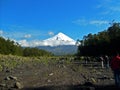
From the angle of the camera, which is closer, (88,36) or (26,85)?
(26,85)

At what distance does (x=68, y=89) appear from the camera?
21531 mm

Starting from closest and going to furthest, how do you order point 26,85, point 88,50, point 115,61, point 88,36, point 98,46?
point 115,61
point 26,85
point 98,46
point 88,50
point 88,36

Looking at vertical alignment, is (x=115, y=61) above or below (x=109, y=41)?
below

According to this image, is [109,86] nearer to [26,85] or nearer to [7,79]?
[26,85]

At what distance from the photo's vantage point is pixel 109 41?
93125 millimetres

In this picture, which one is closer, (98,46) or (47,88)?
(47,88)

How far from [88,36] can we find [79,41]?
7030mm

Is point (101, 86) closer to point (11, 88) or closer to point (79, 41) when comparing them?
point (11, 88)

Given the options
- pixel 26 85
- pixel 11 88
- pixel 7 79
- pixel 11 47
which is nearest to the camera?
pixel 11 88

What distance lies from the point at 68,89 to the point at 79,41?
123 metres

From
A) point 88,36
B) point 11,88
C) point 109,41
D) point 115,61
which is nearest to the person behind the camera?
point 115,61

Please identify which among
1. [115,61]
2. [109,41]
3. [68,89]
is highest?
[109,41]

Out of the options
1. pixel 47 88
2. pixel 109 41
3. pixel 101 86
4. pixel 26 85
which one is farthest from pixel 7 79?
pixel 109 41

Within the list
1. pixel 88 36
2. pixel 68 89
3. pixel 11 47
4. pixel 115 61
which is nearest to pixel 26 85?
pixel 68 89
